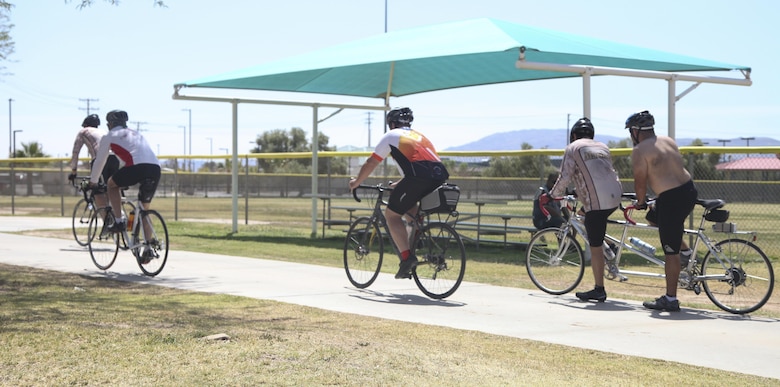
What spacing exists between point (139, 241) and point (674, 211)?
626 cm

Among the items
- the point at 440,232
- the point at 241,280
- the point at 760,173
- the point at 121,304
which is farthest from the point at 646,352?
the point at 760,173

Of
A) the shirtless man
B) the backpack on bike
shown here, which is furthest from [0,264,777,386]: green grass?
the shirtless man

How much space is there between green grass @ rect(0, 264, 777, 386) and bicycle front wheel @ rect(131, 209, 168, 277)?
304cm

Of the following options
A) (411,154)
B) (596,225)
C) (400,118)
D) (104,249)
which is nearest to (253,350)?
(411,154)

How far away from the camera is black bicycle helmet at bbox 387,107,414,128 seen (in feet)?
33.6

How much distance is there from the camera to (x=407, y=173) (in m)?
9.93

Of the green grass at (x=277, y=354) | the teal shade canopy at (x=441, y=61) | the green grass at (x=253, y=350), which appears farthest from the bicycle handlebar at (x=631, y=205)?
the teal shade canopy at (x=441, y=61)

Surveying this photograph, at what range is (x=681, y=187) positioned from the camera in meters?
9.22

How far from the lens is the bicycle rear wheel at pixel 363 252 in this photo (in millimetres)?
10805

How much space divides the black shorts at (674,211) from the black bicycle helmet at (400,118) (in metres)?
2.56

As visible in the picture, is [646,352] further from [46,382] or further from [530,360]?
[46,382]

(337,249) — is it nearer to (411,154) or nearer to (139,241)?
(139,241)

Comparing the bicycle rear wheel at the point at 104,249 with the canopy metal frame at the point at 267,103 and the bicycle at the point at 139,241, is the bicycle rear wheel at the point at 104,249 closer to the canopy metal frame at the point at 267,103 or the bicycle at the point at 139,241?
the bicycle at the point at 139,241

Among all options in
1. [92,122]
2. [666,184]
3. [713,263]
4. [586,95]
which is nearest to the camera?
[666,184]
